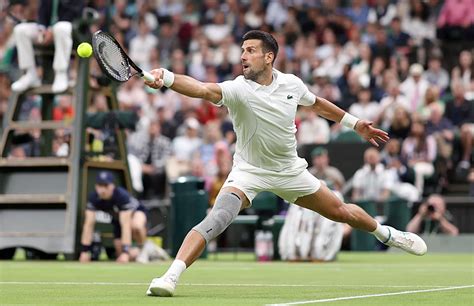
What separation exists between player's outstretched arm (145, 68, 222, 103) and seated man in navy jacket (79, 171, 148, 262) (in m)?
8.35

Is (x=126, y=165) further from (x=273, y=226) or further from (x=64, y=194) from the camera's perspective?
(x=273, y=226)

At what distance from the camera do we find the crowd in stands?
78.3 feet

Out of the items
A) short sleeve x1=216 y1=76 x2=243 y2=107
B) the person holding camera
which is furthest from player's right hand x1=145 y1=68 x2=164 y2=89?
the person holding camera

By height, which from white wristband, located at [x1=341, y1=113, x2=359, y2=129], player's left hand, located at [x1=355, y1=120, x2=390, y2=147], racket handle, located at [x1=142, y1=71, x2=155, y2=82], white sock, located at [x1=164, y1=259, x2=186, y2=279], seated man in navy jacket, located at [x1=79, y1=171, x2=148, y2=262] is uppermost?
racket handle, located at [x1=142, y1=71, x2=155, y2=82]

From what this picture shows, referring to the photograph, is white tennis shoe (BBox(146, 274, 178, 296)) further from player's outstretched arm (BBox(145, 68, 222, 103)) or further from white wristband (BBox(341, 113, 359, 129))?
white wristband (BBox(341, 113, 359, 129))

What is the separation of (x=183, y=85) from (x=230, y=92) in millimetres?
782

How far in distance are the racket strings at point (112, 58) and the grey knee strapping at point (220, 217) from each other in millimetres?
1386

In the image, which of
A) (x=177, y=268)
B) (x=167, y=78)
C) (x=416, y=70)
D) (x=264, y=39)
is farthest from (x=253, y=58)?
(x=416, y=70)

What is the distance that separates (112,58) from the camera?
9.75 metres

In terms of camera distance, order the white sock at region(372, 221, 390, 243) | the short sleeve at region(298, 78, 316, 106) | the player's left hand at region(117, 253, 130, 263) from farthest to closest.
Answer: the player's left hand at region(117, 253, 130, 263) → the white sock at region(372, 221, 390, 243) → the short sleeve at region(298, 78, 316, 106)

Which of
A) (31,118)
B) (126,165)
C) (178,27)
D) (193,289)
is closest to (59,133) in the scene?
(126,165)

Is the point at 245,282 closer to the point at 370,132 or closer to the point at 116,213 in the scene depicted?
the point at 370,132

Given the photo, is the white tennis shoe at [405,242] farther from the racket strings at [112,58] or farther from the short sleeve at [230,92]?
the racket strings at [112,58]

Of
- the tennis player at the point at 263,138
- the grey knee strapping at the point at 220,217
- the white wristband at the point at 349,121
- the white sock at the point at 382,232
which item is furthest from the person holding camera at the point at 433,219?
the grey knee strapping at the point at 220,217
